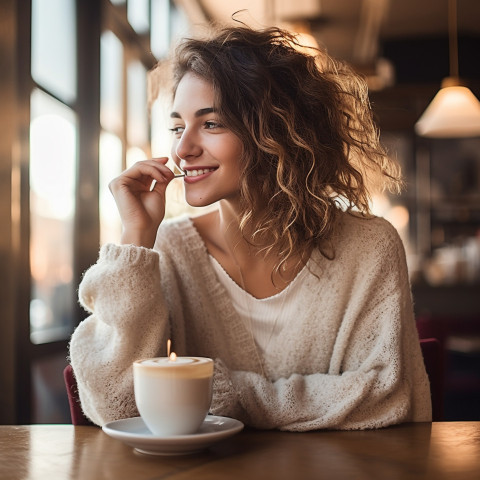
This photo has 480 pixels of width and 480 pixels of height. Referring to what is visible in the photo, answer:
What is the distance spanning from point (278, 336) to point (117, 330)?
357 mm

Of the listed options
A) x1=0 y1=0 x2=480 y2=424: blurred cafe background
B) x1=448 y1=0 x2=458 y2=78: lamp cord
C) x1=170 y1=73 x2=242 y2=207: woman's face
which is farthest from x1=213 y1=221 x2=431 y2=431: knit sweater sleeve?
x1=448 y1=0 x2=458 y2=78: lamp cord

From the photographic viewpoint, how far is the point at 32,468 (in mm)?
875

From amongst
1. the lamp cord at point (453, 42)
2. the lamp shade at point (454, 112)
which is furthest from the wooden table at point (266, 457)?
the lamp cord at point (453, 42)

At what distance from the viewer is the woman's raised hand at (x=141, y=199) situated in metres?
1.42

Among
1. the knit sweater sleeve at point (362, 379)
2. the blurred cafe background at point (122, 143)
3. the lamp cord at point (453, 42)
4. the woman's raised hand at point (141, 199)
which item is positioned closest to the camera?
the knit sweater sleeve at point (362, 379)

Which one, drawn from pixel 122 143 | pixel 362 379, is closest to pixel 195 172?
pixel 362 379

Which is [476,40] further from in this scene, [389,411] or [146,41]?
[389,411]

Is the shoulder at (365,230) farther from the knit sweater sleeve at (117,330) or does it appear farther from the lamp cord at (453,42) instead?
the lamp cord at (453,42)

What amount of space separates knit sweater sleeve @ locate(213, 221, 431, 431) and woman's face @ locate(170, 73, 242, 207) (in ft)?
1.07

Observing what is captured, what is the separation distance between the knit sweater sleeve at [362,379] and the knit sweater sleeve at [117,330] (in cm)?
16

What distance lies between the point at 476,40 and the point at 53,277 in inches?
245

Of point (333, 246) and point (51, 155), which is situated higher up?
point (51, 155)

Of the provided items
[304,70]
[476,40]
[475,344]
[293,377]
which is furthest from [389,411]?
[476,40]

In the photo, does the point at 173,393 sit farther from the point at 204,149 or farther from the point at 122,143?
the point at 122,143
